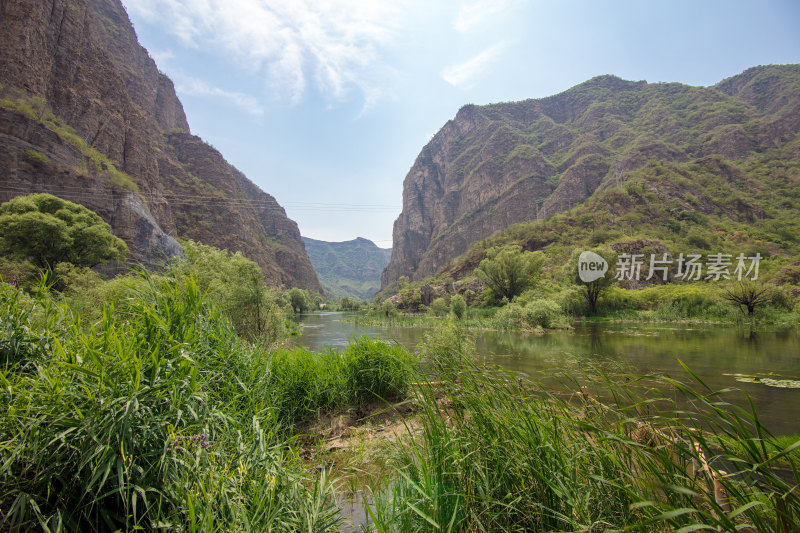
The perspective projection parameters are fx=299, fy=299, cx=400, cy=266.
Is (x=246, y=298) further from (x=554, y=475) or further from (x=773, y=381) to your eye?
(x=773, y=381)

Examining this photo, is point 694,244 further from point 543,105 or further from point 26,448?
point 543,105

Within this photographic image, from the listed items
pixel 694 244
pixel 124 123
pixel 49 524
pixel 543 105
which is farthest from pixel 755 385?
pixel 543 105

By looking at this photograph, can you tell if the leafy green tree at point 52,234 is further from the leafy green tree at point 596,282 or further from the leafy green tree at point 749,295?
the leafy green tree at point 749,295

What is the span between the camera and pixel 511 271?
49.4 metres

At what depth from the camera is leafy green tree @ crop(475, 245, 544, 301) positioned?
1922 inches

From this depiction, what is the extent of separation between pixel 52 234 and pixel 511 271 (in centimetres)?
5443

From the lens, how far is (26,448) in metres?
2.03

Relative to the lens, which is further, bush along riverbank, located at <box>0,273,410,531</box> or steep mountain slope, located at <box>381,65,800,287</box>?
steep mountain slope, located at <box>381,65,800,287</box>

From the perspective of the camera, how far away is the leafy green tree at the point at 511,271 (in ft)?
160

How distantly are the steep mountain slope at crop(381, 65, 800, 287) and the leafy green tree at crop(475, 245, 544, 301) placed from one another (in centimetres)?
4413

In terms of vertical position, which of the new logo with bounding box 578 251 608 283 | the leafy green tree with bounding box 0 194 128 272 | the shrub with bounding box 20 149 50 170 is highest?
the shrub with bounding box 20 149 50 170

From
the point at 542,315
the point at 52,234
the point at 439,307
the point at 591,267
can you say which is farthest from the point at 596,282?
the point at 52,234

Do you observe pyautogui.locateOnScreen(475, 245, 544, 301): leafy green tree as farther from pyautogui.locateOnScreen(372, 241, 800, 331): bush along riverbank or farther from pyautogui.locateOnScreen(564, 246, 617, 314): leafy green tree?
pyautogui.locateOnScreen(564, 246, 617, 314): leafy green tree

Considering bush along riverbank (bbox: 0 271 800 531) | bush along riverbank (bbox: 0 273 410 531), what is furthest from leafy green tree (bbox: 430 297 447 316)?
bush along riverbank (bbox: 0 273 410 531)
